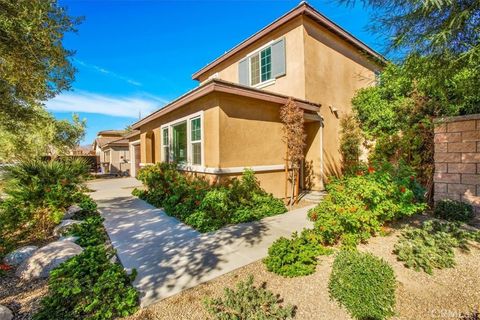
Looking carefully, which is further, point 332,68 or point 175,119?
point 332,68

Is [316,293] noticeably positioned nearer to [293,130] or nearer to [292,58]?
[293,130]

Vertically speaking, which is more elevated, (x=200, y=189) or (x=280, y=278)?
(x=200, y=189)

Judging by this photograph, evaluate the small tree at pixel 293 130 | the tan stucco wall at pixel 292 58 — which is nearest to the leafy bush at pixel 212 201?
the small tree at pixel 293 130

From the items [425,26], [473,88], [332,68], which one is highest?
[332,68]

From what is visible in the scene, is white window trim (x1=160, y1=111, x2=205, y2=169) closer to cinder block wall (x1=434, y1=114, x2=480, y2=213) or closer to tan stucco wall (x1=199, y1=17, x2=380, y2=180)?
tan stucco wall (x1=199, y1=17, x2=380, y2=180)

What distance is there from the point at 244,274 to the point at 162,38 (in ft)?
42.8

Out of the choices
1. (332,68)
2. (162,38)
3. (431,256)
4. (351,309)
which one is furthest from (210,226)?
(162,38)

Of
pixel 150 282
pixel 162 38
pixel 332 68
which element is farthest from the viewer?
pixel 162 38

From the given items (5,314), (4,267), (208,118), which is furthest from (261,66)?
(5,314)

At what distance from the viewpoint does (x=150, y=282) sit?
9.86ft

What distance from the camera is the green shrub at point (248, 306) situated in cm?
228

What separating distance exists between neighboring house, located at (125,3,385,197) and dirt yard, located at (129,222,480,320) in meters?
A: 3.68

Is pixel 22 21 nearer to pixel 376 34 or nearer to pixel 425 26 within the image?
pixel 376 34

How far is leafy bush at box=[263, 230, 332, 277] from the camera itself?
3184 mm
